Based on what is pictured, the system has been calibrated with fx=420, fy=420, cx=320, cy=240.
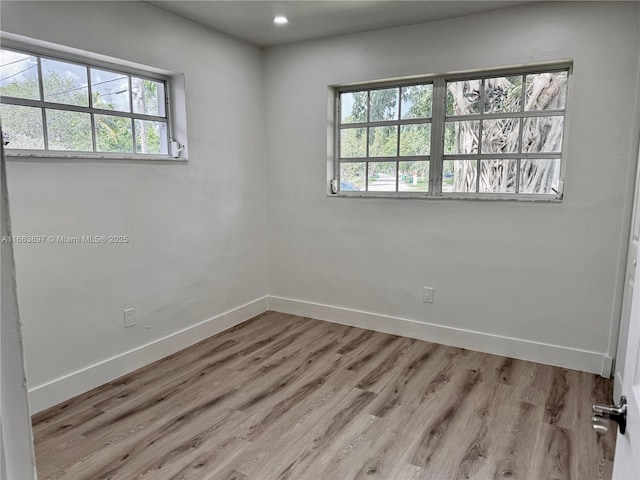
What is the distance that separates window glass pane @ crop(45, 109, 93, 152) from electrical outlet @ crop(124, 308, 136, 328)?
1096 millimetres

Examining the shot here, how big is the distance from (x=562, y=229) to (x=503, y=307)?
704mm

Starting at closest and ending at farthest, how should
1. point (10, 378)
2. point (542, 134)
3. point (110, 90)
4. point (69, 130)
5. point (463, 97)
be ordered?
point (10, 378), point (69, 130), point (110, 90), point (542, 134), point (463, 97)

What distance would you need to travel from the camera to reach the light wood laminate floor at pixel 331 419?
1.98 m

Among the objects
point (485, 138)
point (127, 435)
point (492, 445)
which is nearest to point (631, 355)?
point (492, 445)

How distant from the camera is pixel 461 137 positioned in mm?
3275

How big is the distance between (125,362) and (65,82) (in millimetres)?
1839

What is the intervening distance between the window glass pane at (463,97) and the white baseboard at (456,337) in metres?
1.72

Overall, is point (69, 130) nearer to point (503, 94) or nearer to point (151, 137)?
point (151, 137)

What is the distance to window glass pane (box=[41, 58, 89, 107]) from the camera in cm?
244

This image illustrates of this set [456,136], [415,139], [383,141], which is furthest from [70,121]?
[456,136]

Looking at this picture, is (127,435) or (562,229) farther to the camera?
(562,229)

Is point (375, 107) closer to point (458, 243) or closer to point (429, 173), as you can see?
point (429, 173)

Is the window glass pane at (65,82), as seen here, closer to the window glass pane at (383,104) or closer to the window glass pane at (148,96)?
the window glass pane at (148,96)

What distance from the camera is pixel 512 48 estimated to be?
2936 millimetres
